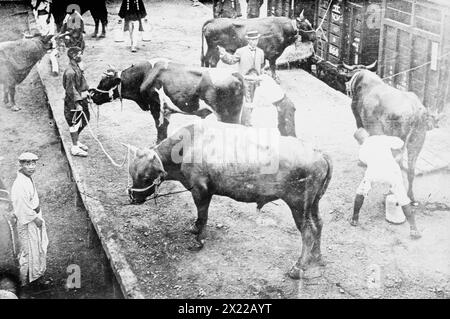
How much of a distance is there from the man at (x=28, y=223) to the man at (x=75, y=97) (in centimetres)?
287

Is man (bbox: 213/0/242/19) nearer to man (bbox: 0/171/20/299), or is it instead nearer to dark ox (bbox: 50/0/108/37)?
dark ox (bbox: 50/0/108/37)

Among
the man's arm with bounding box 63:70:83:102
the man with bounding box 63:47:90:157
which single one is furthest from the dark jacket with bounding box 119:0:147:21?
the man's arm with bounding box 63:70:83:102

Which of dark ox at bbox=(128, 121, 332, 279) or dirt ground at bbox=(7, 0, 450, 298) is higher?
dark ox at bbox=(128, 121, 332, 279)

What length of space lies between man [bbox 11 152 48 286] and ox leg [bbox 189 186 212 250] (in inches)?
79.1

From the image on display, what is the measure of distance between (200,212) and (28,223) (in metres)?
2.21

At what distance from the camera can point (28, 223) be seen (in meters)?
7.67

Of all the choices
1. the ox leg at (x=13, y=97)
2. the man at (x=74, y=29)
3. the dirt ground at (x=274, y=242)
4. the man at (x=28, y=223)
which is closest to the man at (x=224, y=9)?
the man at (x=74, y=29)

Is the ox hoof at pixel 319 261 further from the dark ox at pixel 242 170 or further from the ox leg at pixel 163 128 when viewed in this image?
the ox leg at pixel 163 128

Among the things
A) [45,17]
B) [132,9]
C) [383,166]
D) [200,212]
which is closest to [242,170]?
[200,212]

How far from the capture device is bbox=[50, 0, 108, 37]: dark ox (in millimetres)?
16031

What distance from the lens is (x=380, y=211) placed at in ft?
29.5
